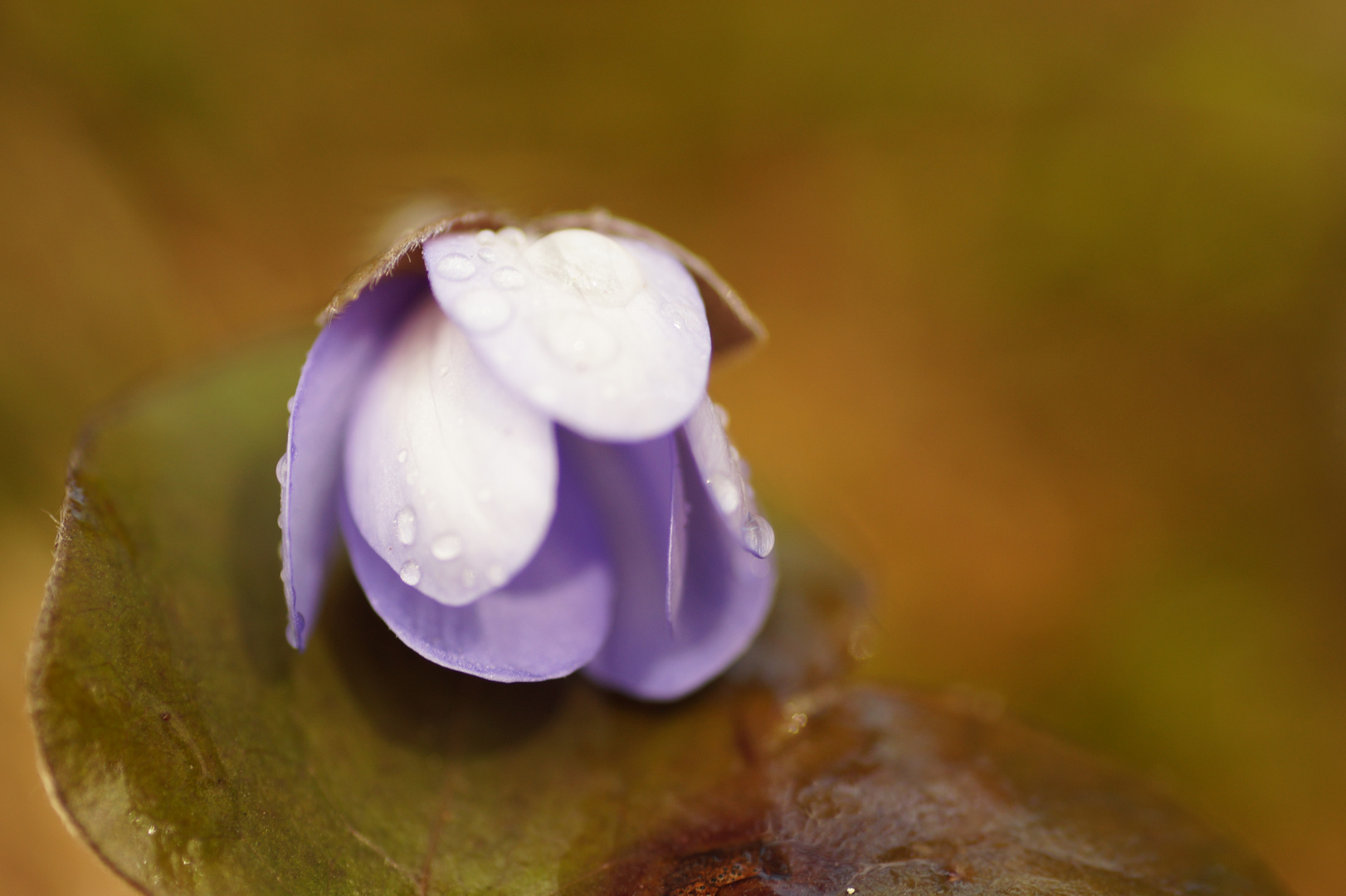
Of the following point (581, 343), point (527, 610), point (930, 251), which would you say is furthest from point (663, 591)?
point (930, 251)

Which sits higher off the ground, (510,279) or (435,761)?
(510,279)

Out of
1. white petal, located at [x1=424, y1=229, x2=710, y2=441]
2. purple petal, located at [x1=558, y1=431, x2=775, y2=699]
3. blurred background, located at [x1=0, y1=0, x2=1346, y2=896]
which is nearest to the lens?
white petal, located at [x1=424, y1=229, x2=710, y2=441]

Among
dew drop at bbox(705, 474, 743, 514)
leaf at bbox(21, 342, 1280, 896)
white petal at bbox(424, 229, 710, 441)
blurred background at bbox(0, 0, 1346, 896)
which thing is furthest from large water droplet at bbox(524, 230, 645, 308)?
blurred background at bbox(0, 0, 1346, 896)

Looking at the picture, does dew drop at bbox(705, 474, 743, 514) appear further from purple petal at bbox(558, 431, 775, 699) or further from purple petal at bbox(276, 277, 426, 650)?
purple petal at bbox(276, 277, 426, 650)

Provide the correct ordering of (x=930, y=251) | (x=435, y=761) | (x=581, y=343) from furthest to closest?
(x=930, y=251) < (x=435, y=761) < (x=581, y=343)

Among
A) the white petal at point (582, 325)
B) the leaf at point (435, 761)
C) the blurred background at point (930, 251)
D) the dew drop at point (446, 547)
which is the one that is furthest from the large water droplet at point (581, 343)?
the blurred background at point (930, 251)

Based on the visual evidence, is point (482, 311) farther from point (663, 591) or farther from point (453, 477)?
point (663, 591)

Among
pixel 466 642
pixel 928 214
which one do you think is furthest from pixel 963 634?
pixel 466 642
